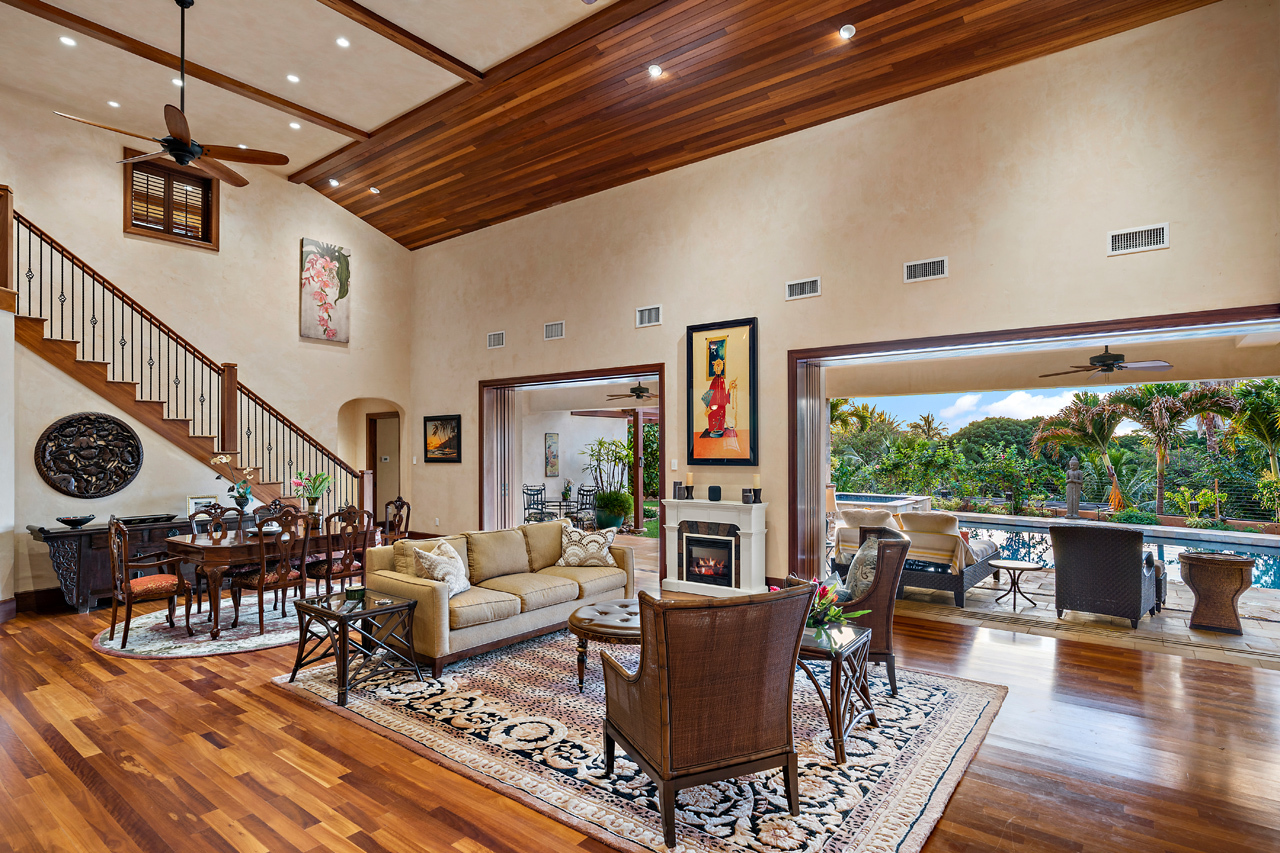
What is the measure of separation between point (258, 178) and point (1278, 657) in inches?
479

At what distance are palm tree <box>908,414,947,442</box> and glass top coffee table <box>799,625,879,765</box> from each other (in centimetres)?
1075

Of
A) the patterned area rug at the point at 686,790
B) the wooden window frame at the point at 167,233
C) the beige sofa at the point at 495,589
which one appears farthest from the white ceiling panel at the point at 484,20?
the patterned area rug at the point at 686,790

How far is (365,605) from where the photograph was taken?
455 cm

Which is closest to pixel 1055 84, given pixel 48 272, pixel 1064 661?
pixel 1064 661

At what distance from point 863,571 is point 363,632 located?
3248mm

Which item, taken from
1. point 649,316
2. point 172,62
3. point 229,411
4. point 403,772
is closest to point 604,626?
point 403,772

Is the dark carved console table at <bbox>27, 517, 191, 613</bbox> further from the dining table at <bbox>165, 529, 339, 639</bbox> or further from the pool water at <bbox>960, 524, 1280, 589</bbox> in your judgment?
the pool water at <bbox>960, 524, 1280, 589</bbox>

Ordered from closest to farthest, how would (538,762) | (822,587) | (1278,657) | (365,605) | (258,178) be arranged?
1. (538,762)
2. (822,587)
3. (365,605)
4. (1278,657)
5. (258,178)

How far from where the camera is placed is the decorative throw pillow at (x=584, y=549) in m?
5.95

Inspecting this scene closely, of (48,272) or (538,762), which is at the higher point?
(48,272)

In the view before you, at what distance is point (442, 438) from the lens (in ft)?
34.3

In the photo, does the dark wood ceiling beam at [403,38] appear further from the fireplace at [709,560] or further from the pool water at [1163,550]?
the pool water at [1163,550]

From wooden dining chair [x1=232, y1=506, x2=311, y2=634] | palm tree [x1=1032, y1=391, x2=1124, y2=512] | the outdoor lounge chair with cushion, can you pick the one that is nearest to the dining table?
wooden dining chair [x1=232, y1=506, x2=311, y2=634]

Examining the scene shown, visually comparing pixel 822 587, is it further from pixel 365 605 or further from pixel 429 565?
pixel 365 605
